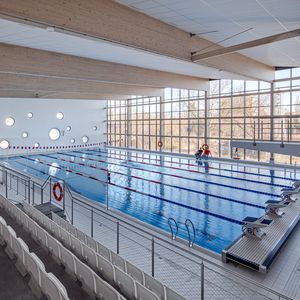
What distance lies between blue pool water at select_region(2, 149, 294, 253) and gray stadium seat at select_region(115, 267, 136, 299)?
330cm

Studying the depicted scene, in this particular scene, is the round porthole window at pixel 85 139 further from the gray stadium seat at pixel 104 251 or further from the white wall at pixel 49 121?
the gray stadium seat at pixel 104 251

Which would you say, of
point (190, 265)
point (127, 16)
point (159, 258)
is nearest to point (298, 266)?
point (190, 265)

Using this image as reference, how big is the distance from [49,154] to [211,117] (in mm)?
13397

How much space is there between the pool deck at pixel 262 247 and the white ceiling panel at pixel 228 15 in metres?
4.78

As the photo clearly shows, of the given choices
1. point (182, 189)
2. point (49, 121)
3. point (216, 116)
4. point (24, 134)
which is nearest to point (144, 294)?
point (182, 189)

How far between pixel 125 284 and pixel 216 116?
1748 centimetres

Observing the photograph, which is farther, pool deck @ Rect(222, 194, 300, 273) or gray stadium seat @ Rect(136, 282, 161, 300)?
pool deck @ Rect(222, 194, 300, 273)

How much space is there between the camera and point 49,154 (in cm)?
2370

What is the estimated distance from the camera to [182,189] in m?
11.8

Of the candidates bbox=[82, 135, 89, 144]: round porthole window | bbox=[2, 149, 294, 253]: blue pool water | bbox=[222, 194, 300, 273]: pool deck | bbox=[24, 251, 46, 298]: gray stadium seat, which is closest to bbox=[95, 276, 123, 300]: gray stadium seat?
bbox=[24, 251, 46, 298]: gray stadium seat

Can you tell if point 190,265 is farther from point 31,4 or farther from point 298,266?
point 31,4

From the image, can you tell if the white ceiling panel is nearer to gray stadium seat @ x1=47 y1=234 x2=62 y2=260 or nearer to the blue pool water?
gray stadium seat @ x1=47 y1=234 x2=62 y2=260

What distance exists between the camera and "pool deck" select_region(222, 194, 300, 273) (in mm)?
5250

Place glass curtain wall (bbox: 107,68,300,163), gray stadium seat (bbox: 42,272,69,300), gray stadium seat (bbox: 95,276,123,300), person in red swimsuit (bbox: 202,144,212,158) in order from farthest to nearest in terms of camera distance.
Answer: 1. person in red swimsuit (bbox: 202,144,212,158)
2. glass curtain wall (bbox: 107,68,300,163)
3. gray stadium seat (bbox: 95,276,123,300)
4. gray stadium seat (bbox: 42,272,69,300)
